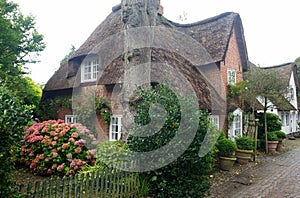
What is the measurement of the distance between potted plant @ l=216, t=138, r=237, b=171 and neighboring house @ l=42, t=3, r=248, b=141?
5.47ft

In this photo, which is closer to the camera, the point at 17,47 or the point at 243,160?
the point at 243,160

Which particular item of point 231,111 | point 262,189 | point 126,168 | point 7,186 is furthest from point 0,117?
point 231,111

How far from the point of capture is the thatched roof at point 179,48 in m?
10.4

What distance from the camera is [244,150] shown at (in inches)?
392

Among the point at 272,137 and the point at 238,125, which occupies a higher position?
the point at 238,125

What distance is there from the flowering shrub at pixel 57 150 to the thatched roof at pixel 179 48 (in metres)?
3.33

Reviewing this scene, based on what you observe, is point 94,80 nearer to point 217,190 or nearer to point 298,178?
point 217,190

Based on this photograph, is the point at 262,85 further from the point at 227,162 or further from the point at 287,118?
the point at 287,118

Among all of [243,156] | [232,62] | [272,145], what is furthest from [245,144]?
[232,62]

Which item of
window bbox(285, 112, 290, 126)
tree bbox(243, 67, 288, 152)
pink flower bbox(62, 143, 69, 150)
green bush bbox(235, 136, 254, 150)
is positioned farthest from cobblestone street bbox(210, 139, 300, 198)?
window bbox(285, 112, 290, 126)

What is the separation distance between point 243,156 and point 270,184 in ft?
9.22

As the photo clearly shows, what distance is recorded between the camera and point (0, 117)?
3.02 meters

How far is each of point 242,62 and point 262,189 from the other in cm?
891

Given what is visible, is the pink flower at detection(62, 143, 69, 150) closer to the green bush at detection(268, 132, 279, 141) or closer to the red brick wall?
the red brick wall
